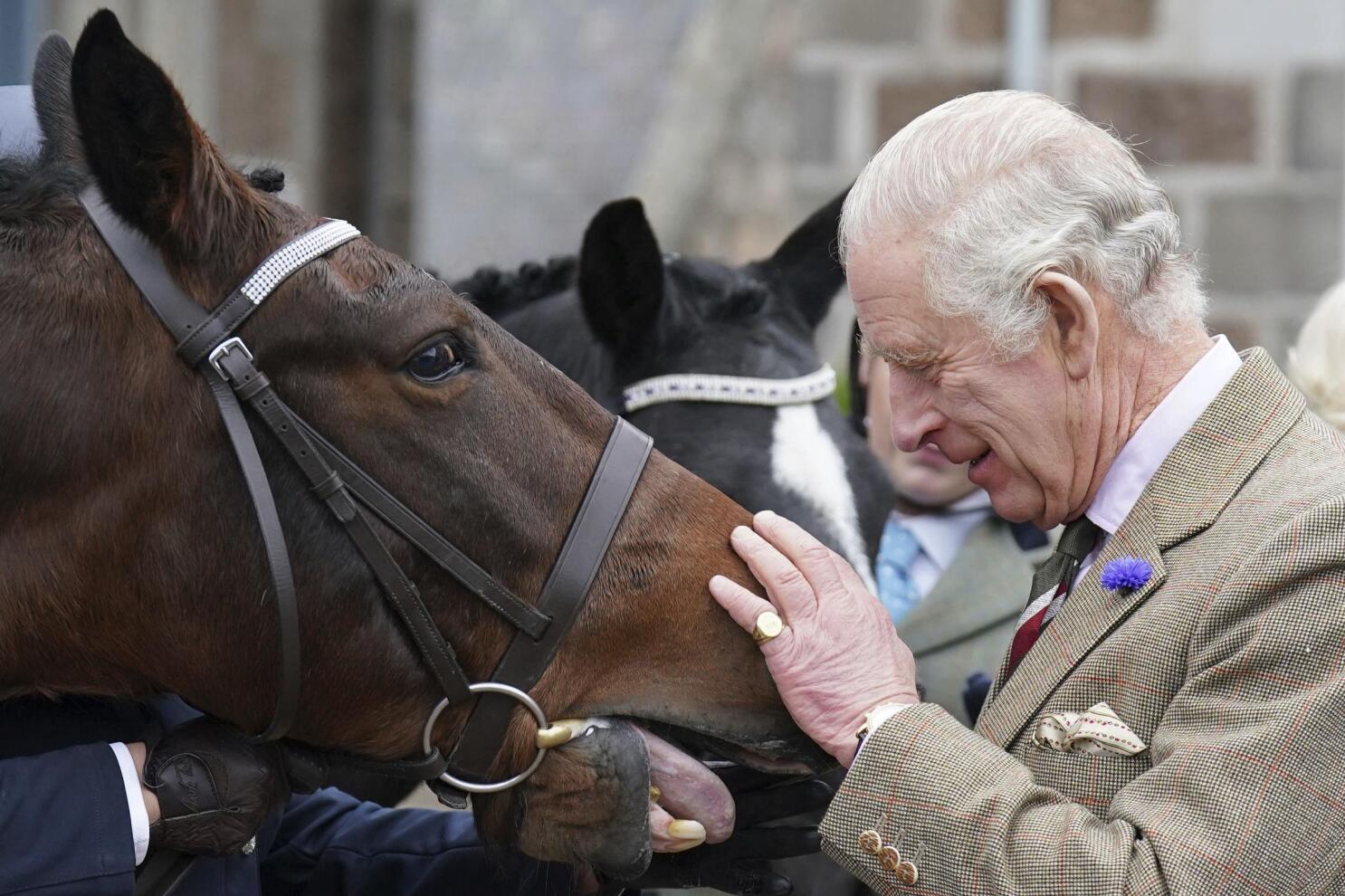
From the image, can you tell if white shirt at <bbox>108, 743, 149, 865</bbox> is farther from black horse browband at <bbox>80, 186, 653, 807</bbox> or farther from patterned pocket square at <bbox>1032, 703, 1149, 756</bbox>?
patterned pocket square at <bbox>1032, 703, 1149, 756</bbox>

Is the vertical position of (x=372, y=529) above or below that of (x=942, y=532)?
above

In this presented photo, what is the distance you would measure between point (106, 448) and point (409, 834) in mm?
877

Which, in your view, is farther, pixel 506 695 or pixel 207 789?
pixel 506 695

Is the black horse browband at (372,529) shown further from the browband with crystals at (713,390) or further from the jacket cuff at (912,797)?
the browband with crystals at (713,390)

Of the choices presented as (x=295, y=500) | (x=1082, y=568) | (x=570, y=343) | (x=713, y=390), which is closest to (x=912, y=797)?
(x=1082, y=568)

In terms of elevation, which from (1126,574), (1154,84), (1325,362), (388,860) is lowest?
(388,860)

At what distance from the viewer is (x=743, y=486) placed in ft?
9.44

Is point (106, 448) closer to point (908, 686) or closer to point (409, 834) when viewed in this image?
point (409, 834)

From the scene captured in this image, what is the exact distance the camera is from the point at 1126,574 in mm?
1917

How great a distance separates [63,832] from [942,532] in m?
2.35

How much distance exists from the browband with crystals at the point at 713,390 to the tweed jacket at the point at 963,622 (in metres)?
0.69

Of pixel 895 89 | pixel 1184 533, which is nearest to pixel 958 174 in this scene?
pixel 1184 533

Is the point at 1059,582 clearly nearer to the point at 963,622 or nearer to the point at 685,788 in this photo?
the point at 685,788

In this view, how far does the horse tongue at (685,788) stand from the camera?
6.67 ft
